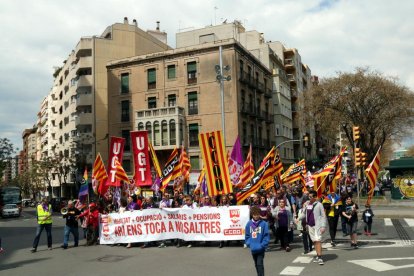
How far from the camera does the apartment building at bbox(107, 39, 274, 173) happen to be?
42375 mm

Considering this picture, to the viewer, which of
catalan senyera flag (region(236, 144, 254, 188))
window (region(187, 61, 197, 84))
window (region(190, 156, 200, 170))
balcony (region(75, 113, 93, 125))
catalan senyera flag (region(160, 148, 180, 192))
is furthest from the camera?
balcony (region(75, 113, 93, 125))

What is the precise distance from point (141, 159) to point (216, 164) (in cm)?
318

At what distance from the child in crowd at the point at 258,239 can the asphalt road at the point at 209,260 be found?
1929 mm

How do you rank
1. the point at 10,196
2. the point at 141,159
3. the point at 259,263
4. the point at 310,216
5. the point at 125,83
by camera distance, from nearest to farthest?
the point at 259,263 < the point at 310,216 < the point at 141,159 < the point at 125,83 < the point at 10,196

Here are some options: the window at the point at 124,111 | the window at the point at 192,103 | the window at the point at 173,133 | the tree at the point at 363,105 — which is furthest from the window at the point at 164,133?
the tree at the point at 363,105

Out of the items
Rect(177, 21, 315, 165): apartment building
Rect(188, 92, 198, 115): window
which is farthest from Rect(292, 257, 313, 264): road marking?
Rect(177, 21, 315, 165): apartment building

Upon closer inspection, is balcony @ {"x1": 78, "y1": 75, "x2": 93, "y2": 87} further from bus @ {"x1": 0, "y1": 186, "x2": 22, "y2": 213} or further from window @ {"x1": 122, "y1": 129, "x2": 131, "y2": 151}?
bus @ {"x1": 0, "y1": 186, "x2": 22, "y2": 213}

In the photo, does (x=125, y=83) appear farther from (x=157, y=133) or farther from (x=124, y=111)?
(x=157, y=133)

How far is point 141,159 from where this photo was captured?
15.3 metres

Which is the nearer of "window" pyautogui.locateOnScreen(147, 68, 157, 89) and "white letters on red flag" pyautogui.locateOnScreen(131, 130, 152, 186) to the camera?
"white letters on red flag" pyautogui.locateOnScreen(131, 130, 152, 186)

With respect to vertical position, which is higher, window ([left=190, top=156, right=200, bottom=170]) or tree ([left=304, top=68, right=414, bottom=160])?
tree ([left=304, top=68, right=414, bottom=160])

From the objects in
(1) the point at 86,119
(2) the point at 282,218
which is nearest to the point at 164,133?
(1) the point at 86,119

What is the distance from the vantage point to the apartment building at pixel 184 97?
4238cm

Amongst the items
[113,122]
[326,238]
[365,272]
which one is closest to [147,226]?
[326,238]
